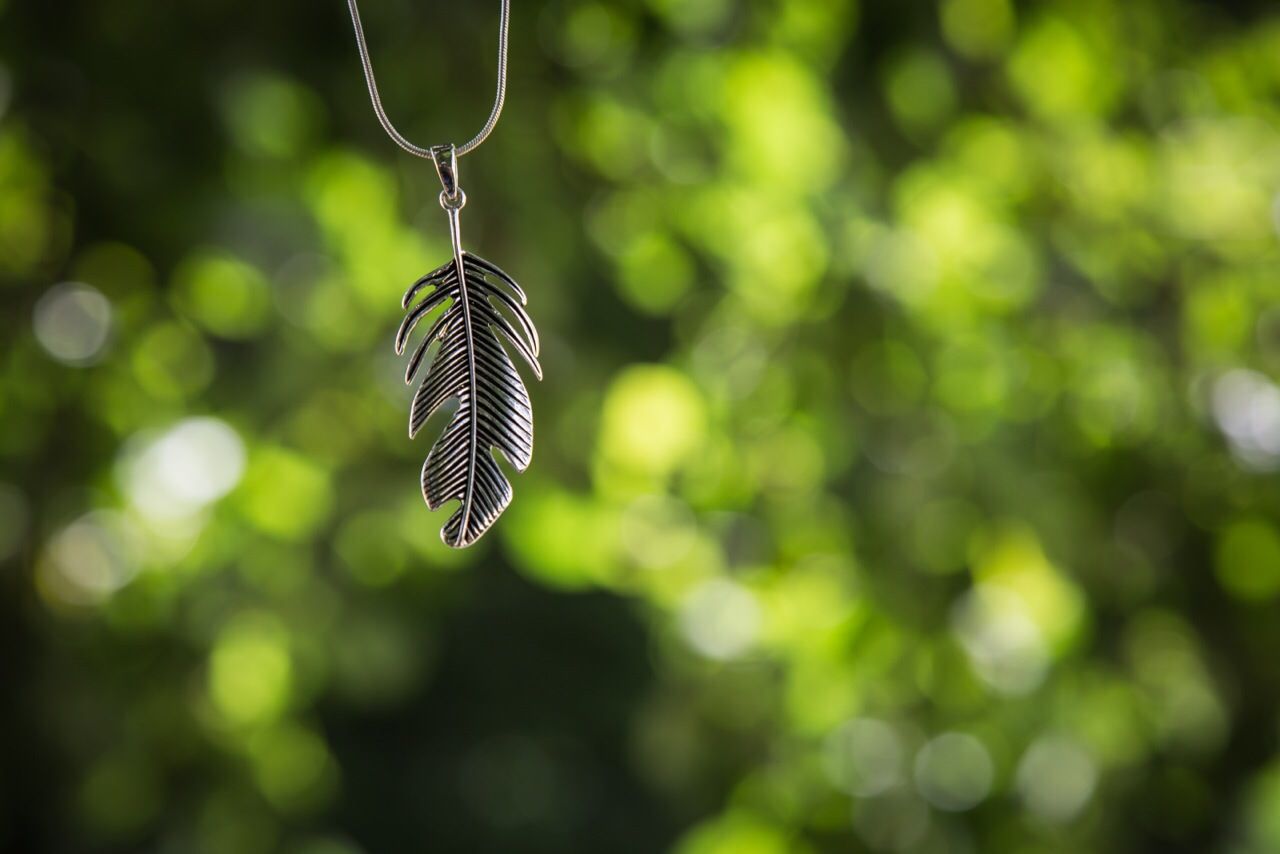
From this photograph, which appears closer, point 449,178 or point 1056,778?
point 449,178

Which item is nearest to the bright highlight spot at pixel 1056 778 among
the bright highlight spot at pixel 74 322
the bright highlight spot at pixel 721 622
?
the bright highlight spot at pixel 721 622

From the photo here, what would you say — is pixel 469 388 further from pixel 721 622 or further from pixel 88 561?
pixel 88 561

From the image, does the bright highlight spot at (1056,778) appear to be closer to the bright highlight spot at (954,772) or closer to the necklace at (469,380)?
the bright highlight spot at (954,772)

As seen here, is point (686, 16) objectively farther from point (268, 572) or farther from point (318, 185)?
point (268, 572)

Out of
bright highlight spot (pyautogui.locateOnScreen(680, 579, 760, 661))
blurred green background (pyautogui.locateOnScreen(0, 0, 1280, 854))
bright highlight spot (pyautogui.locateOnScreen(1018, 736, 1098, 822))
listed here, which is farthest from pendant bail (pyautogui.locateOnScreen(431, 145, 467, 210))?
bright highlight spot (pyautogui.locateOnScreen(1018, 736, 1098, 822))

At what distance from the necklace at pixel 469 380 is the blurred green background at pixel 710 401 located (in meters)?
0.48

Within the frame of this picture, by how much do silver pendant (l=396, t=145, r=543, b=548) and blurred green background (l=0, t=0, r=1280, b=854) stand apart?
484 millimetres

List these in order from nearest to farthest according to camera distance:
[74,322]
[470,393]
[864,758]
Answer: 1. [470,393]
2. [74,322]
3. [864,758]

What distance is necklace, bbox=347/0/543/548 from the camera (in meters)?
0.55

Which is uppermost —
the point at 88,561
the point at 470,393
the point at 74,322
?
the point at 74,322

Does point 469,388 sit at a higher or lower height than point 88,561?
lower

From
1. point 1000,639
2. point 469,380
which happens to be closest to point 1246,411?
point 1000,639

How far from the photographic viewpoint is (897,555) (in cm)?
118

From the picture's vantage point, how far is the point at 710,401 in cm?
118
